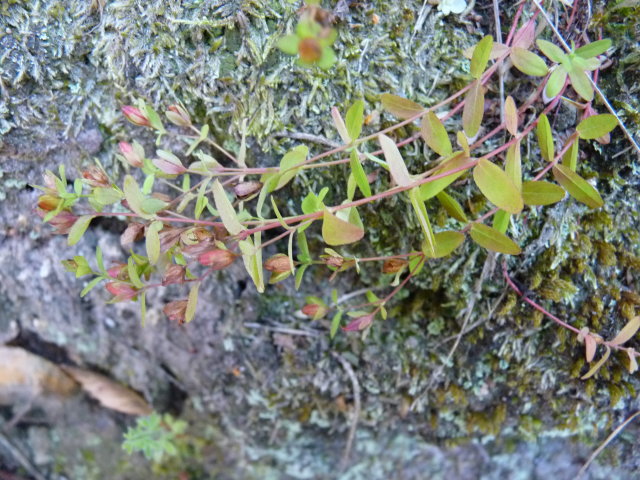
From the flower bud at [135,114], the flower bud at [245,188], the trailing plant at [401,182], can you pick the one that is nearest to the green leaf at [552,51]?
the trailing plant at [401,182]

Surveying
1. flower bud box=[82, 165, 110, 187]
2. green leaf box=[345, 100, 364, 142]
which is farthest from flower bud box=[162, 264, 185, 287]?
green leaf box=[345, 100, 364, 142]

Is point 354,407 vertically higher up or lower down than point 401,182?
lower down

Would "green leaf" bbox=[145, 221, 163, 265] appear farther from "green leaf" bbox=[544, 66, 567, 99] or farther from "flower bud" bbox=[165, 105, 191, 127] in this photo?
"green leaf" bbox=[544, 66, 567, 99]

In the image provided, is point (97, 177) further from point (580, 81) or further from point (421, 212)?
point (580, 81)

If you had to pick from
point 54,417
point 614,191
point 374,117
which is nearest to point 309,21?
point 374,117

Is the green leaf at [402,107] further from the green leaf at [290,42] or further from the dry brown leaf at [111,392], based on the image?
the dry brown leaf at [111,392]

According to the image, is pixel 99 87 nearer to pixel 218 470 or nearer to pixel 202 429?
pixel 202 429

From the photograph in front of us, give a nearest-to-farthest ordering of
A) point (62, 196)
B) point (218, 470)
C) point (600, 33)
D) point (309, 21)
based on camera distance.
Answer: point (309, 21) < point (62, 196) < point (600, 33) < point (218, 470)

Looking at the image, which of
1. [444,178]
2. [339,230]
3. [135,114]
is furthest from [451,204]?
[135,114]
